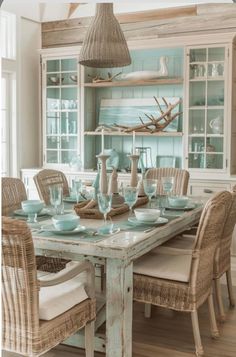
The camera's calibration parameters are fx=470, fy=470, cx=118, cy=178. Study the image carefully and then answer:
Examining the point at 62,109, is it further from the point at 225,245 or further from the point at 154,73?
the point at 225,245

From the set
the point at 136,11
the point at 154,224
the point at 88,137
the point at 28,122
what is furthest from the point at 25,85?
the point at 154,224

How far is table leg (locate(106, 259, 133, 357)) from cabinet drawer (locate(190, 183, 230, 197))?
2.52 metres

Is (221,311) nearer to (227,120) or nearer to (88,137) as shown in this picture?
(227,120)

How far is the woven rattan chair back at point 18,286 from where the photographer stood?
1.87 metres

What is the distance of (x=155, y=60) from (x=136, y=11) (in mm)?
589

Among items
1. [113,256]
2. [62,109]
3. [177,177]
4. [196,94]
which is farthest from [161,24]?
[113,256]

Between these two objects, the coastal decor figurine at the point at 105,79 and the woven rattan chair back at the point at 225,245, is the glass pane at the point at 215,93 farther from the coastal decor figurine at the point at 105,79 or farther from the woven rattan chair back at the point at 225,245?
the woven rattan chair back at the point at 225,245

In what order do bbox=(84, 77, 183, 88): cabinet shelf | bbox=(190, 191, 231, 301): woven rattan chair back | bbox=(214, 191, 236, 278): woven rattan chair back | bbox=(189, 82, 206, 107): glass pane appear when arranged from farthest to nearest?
bbox=(84, 77, 183, 88): cabinet shelf → bbox=(189, 82, 206, 107): glass pane → bbox=(214, 191, 236, 278): woven rattan chair back → bbox=(190, 191, 231, 301): woven rattan chair back

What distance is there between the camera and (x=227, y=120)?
468 centimetres

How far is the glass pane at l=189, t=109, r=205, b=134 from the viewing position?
Result: 4863 millimetres

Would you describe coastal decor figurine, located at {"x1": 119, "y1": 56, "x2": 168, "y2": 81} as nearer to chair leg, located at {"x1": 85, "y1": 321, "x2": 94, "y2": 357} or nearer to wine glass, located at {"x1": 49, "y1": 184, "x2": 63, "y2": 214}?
wine glass, located at {"x1": 49, "y1": 184, "x2": 63, "y2": 214}

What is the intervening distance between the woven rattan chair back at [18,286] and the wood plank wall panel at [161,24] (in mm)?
3780

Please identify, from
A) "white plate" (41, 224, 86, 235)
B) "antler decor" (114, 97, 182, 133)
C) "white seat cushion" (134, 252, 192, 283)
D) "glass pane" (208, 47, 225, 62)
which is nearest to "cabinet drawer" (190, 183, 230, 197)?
"antler decor" (114, 97, 182, 133)

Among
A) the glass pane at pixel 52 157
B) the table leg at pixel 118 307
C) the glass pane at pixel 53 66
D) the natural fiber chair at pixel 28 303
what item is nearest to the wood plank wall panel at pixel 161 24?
the glass pane at pixel 53 66
